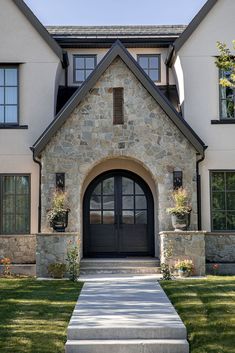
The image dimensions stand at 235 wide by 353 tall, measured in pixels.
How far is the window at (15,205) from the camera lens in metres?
16.8

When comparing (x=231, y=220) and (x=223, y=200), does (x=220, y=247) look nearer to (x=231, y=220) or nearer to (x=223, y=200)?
(x=231, y=220)

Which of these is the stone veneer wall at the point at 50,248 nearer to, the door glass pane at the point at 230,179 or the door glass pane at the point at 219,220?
the door glass pane at the point at 219,220

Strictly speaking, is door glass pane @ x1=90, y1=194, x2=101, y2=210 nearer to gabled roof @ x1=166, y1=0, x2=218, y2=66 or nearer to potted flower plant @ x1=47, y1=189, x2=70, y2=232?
potted flower plant @ x1=47, y1=189, x2=70, y2=232

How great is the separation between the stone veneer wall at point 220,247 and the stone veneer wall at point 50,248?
4215mm

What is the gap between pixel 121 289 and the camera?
12.4m

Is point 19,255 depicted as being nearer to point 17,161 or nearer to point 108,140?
point 17,161

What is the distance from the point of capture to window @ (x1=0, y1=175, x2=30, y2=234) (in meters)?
16.8

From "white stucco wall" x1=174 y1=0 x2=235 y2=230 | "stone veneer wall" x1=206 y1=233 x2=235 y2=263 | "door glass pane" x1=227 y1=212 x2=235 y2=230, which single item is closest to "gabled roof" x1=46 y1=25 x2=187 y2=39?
"white stucco wall" x1=174 y1=0 x2=235 y2=230

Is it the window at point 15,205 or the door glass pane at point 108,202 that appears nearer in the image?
the window at point 15,205

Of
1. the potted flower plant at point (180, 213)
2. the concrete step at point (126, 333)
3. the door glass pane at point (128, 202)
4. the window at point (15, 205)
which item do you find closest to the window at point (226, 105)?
the potted flower plant at point (180, 213)

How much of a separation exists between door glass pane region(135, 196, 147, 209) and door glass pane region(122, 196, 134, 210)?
135 millimetres

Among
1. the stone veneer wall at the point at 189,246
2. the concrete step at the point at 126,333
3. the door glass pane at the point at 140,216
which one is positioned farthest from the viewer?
the door glass pane at the point at 140,216

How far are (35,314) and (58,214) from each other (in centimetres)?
562

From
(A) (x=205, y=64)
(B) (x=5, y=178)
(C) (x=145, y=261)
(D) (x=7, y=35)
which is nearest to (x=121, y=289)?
(C) (x=145, y=261)
